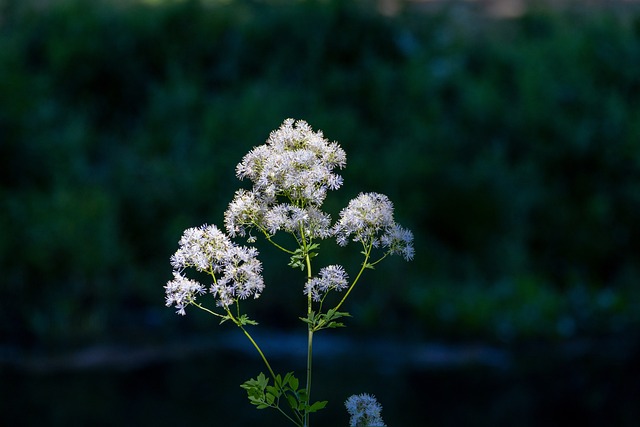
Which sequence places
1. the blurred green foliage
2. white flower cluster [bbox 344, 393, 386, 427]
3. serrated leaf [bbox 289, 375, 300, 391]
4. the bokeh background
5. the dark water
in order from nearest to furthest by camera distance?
white flower cluster [bbox 344, 393, 386, 427] → serrated leaf [bbox 289, 375, 300, 391] → the dark water → the bokeh background → the blurred green foliage

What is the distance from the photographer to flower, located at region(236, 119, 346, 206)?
60.0 inches

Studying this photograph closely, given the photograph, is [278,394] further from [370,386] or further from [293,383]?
[370,386]

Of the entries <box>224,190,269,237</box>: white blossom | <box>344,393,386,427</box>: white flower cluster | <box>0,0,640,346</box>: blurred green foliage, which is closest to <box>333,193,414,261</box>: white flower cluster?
<box>224,190,269,237</box>: white blossom

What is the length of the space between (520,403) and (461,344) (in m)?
1.19

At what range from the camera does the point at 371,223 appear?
61.9 inches

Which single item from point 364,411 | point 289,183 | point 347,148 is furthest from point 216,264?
point 347,148

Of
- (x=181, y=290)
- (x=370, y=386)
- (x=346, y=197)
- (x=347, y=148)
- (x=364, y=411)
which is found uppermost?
(x=347, y=148)

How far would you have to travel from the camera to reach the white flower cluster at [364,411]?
4.83 feet

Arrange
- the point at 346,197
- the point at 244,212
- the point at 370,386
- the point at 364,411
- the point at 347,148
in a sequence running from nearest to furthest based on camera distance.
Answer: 1. the point at 364,411
2. the point at 244,212
3. the point at 370,386
4. the point at 346,197
5. the point at 347,148

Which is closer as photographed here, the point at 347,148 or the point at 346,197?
the point at 346,197

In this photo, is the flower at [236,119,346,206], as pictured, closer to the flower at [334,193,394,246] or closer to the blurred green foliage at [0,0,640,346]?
the flower at [334,193,394,246]

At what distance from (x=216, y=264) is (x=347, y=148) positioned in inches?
335

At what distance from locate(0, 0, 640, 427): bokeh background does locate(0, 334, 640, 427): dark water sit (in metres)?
0.02

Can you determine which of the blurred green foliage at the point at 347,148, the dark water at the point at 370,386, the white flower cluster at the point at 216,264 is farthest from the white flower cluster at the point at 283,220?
the blurred green foliage at the point at 347,148
